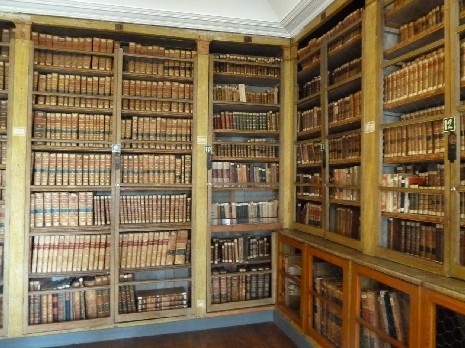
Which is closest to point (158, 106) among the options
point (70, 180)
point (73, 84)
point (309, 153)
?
point (73, 84)

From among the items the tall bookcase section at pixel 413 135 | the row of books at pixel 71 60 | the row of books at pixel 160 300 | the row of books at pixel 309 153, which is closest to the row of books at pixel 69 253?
the row of books at pixel 160 300

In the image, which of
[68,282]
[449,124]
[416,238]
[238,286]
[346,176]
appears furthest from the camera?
[238,286]

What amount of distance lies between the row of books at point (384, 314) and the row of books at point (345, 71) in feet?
5.18

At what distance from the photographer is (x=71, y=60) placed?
10.5ft

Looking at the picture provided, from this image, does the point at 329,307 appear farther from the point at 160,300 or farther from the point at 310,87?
the point at 310,87

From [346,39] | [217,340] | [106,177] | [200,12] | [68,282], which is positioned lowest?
[217,340]

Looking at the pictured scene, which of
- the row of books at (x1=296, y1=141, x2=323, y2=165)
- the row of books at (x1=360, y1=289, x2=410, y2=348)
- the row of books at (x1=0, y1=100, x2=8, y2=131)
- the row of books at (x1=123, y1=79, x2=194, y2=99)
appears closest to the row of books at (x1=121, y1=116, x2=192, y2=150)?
the row of books at (x1=123, y1=79, x2=194, y2=99)

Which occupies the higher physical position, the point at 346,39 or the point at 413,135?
the point at 346,39

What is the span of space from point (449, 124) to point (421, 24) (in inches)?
28.8

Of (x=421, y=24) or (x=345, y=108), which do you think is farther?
(x=345, y=108)

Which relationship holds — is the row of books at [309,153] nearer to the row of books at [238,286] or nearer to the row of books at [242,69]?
the row of books at [242,69]

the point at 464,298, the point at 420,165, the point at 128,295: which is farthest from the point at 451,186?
the point at 128,295

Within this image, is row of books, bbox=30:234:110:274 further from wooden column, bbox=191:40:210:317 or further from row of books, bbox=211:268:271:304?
row of books, bbox=211:268:271:304

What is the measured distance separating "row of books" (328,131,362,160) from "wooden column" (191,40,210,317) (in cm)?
120
